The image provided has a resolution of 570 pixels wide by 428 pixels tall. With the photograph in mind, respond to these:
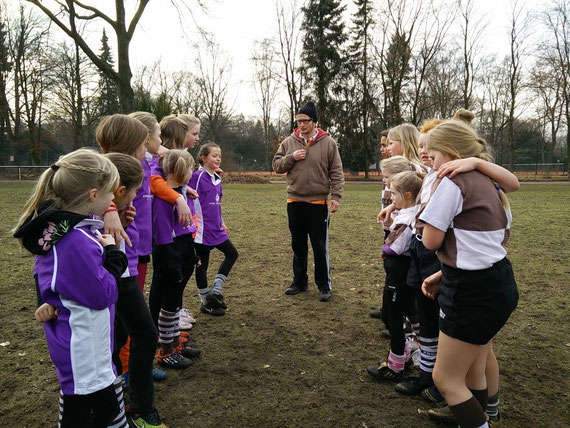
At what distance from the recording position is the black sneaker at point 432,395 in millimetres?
2928

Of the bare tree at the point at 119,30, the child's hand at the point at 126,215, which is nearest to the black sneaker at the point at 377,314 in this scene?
the child's hand at the point at 126,215

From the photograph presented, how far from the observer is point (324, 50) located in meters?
37.0

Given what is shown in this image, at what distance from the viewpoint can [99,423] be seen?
212cm

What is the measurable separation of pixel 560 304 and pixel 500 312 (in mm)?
3412

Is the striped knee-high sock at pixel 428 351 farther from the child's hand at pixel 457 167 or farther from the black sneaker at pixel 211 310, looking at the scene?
the black sneaker at pixel 211 310

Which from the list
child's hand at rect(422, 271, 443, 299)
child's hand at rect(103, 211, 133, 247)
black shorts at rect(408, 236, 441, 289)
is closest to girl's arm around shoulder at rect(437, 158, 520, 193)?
child's hand at rect(422, 271, 443, 299)

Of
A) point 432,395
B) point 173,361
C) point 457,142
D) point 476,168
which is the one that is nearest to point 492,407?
point 432,395

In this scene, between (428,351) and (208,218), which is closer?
(428,351)

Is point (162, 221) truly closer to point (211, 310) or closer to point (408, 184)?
point (211, 310)

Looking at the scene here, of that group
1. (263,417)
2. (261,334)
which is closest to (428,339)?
(263,417)

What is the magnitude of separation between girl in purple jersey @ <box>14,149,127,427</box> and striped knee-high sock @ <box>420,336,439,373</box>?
6.44 feet

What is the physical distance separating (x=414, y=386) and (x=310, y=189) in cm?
281

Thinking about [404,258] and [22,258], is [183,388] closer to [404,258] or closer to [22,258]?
[404,258]

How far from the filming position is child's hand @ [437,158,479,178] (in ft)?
7.01
